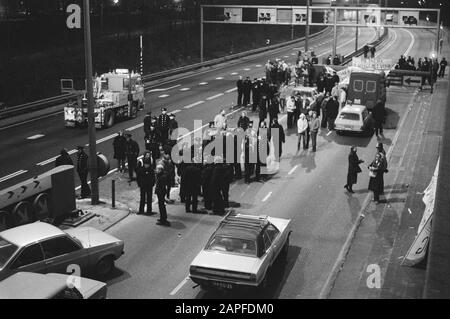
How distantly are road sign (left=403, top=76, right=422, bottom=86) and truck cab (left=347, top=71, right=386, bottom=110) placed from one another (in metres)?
12.0

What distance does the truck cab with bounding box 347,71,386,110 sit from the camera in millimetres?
34112

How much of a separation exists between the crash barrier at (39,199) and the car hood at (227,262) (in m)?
5.47

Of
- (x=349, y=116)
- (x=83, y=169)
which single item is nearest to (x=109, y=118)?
(x=83, y=169)

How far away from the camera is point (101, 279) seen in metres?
14.4

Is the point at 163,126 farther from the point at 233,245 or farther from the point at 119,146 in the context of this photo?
the point at 233,245

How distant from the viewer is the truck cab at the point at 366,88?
3411 centimetres

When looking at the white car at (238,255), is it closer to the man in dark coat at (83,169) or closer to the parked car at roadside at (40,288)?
the parked car at roadside at (40,288)

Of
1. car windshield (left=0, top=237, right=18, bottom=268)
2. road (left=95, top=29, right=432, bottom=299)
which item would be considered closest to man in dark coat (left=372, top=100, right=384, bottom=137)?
road (left=95, top=29, right=432, bottom=299)

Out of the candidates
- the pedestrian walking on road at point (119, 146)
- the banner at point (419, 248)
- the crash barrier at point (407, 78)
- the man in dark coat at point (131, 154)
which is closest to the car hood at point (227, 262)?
the banner at point (419, 248)

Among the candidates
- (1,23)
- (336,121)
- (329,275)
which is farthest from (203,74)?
(329,275)

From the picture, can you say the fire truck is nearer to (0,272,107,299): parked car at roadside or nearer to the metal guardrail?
the metal guardrail

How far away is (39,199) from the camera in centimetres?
1711
